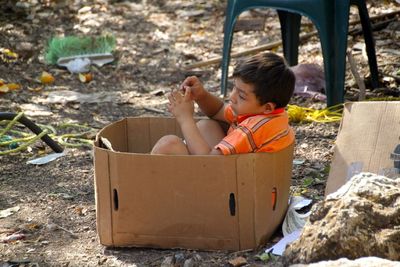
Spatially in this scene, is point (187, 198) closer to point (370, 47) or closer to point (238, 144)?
point (238, 144)

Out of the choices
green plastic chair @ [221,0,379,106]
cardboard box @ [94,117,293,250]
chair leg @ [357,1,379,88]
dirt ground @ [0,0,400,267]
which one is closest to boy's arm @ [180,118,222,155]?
cardboard box @ [94,117,293,250]

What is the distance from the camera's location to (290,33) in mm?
6277

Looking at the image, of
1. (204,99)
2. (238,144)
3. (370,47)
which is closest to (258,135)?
(238,144)

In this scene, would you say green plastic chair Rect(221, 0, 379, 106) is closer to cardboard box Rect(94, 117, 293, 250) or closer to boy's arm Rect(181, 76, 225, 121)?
boy's arm Rect(181, 76, 225, 121)

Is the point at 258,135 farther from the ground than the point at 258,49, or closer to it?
farther from the ground

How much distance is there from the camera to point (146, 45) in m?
7.67

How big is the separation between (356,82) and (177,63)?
1.81 m

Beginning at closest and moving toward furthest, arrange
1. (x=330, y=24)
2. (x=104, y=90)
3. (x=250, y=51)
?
(x=330, y=24), (x=104, y=90), (x=250, y=51)

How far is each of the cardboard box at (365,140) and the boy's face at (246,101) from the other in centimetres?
51

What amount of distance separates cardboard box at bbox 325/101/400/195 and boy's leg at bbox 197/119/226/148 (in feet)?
1.72

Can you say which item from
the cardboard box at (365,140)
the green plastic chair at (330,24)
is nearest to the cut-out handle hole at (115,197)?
the cardboard box at (365,140)

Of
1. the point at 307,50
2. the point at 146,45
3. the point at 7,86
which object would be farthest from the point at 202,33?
the point at 7,86

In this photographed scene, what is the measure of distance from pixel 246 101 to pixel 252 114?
0.06 m

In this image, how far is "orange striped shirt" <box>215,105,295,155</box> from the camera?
338 centimetres
